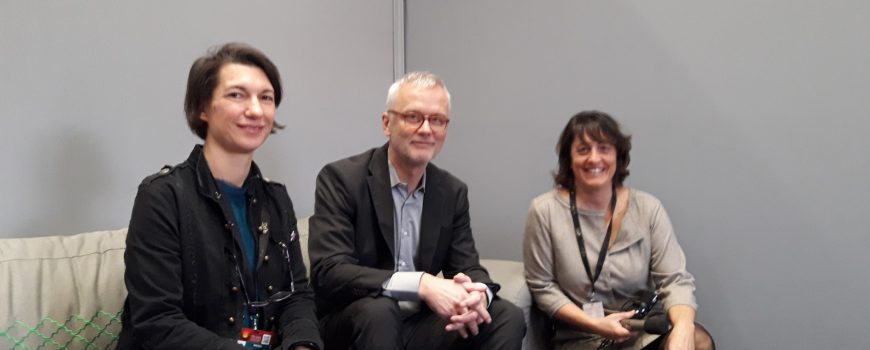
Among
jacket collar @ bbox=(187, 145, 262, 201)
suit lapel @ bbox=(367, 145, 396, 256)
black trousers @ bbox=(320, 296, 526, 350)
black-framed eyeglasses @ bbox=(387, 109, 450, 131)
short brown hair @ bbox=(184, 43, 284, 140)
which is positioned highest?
short brown hair @ bbox=(184, 43, 284, 140)

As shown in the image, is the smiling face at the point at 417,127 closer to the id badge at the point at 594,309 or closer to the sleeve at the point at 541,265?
the sleeve at the point at 541,265

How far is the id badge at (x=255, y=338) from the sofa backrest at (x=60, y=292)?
396 mm

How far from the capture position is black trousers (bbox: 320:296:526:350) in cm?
156

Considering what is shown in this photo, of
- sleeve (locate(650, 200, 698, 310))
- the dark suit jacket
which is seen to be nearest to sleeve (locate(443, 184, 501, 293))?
the dark suit jacket

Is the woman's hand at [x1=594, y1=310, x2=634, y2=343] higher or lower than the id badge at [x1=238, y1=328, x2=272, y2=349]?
lower

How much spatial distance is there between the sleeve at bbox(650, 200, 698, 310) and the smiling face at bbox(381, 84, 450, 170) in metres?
0.86

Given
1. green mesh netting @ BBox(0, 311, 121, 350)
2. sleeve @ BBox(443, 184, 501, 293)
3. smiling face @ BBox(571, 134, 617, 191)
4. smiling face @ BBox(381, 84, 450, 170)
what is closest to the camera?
green mesh netting @ BBox(0, 311, 121, 350)

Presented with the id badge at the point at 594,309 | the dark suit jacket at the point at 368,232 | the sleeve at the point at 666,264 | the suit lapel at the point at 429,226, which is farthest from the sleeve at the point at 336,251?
the sleeve at the point at 666,264

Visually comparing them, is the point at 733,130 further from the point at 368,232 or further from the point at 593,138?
the point at 368,232

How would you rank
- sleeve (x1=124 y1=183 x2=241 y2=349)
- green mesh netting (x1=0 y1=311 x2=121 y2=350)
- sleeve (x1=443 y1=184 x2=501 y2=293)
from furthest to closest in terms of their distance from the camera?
sleeve (x1=443 y1=184 x2=501 y2=293)
green mesh netting (x1=0 y1=311 x2=121 y2=350)
sleeve (x1=124 y1=183 x2=241 y2=349)

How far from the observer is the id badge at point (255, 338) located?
4.92ft

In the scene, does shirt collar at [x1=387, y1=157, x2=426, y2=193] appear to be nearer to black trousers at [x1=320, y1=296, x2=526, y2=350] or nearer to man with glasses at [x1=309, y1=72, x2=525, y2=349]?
man with glasses at [x1=309, y1=72, x2=525, y2=349]

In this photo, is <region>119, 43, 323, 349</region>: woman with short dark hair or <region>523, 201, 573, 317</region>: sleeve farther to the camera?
<region>523, 201, 573, 317</region>: sleeve

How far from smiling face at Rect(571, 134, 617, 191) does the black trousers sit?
59 cm
